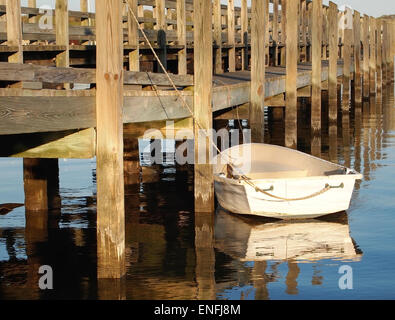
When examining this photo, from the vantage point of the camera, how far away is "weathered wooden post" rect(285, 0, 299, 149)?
57.1 ft

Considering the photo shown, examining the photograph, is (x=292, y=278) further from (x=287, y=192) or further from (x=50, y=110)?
(x=50, y=110)

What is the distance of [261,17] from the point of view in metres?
14.6

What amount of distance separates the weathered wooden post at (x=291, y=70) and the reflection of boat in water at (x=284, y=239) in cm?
523

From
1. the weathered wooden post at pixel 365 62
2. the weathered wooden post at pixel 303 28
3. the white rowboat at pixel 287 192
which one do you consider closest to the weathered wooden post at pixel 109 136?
the white rowboat at pixel 287 192

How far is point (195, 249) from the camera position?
1072 centimetres

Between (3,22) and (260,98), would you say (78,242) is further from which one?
(260,98)

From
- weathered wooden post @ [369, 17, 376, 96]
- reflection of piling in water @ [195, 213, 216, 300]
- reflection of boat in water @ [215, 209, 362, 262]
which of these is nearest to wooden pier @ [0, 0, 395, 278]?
reflection of piling in water @ [195, 213, 216, 300]

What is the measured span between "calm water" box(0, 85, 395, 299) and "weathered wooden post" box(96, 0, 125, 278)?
1.39 feet

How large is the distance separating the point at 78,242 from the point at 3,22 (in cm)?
340

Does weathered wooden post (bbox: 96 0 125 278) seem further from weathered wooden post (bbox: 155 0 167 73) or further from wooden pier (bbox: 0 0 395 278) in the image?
weathered wooden post (bbox: 155 0 167 73)

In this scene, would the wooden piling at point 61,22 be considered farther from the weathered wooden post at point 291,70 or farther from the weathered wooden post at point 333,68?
the weathered wooden post at point 333,68

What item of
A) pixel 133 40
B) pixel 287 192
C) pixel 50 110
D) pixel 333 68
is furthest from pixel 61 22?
pixel 333 68

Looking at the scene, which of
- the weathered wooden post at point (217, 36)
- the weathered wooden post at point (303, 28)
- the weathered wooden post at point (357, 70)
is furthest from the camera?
the weathered wooden post at point (303, 28)

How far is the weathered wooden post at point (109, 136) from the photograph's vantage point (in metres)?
8.10
